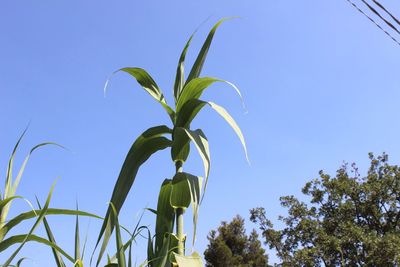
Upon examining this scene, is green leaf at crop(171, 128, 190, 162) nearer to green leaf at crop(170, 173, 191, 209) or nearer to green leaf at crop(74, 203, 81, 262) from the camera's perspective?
green leaf at crop(170, 173, 191, 209)

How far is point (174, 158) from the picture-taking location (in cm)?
126

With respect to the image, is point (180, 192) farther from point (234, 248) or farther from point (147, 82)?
point (234, 248)

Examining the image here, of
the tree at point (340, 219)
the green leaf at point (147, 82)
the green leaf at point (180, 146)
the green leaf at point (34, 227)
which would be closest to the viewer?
the green leaf at point (34, 227)

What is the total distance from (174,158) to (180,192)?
0.12 metres

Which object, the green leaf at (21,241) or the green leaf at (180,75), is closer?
the green leaf at (21,241)

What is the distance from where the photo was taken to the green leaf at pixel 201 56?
A: 1328 millimetres

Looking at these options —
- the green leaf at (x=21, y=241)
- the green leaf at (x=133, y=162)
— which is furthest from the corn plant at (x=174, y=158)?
the green leaf at (x=21, y=241)

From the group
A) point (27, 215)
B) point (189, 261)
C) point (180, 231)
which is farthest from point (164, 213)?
point (27, 215)

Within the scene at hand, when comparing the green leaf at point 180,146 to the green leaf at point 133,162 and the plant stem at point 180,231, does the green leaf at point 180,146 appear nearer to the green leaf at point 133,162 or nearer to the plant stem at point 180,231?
the green leaf at point 133,162

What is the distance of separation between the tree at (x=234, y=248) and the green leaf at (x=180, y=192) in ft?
61.2

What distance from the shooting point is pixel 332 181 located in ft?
53.4

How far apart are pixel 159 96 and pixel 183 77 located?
11 centimetres

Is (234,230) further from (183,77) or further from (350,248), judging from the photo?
(183,77)

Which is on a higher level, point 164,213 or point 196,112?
point 196,112
